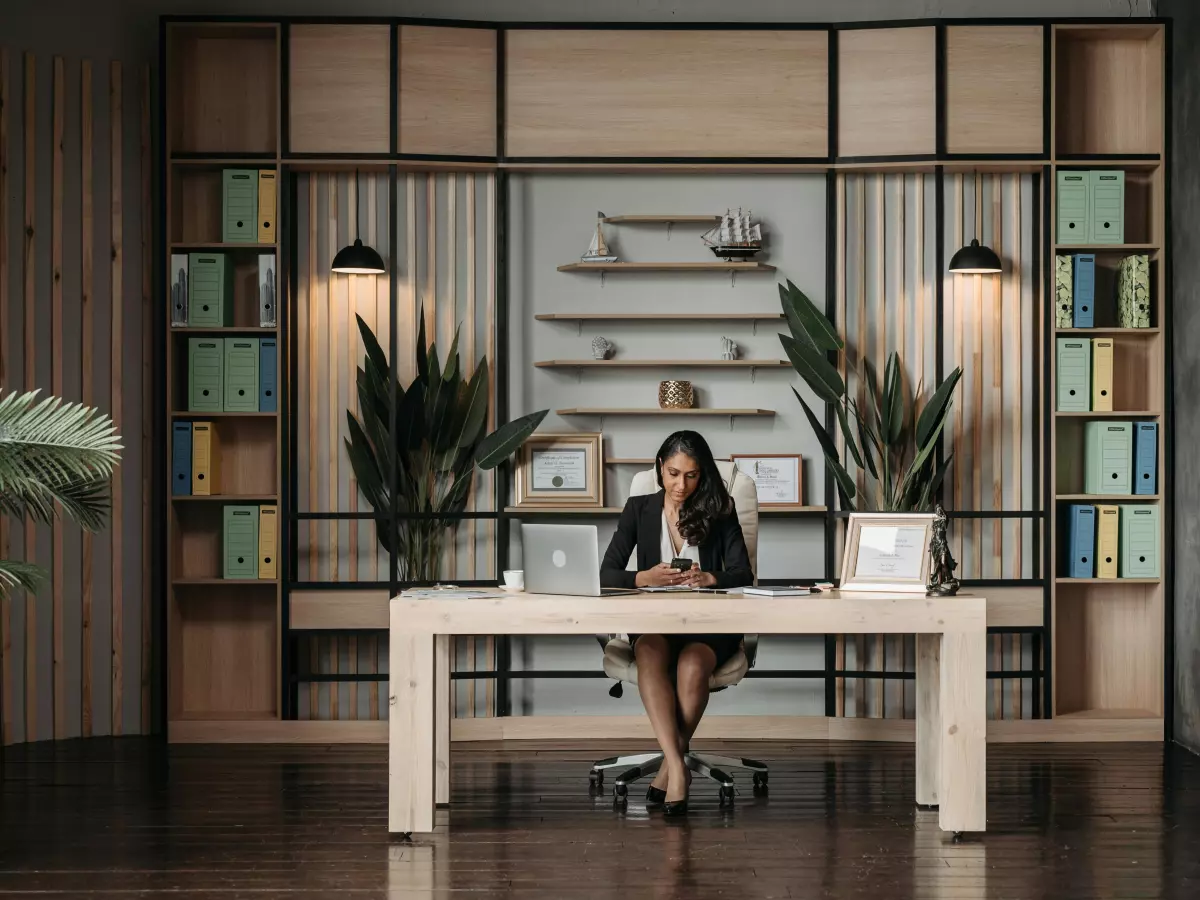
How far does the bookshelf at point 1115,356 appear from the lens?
5.52 metres

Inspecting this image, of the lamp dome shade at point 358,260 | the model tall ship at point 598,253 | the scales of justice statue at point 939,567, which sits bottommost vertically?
the scales of justice statue at point 939,567

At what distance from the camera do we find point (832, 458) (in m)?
5.35

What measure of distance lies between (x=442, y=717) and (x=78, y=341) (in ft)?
8.35

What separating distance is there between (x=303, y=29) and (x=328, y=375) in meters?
1.47

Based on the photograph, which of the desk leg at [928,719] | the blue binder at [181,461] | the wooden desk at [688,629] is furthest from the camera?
the blue binder at [181,461]

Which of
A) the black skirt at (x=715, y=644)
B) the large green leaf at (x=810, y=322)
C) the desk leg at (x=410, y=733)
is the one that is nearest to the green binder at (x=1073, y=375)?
the large green leaf at (x=810, y=322)

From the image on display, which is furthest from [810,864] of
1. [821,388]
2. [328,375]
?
[328,375]

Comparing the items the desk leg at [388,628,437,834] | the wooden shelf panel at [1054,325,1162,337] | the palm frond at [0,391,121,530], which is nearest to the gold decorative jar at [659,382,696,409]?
the wooden shelf panel at [1054,325,1162,337]

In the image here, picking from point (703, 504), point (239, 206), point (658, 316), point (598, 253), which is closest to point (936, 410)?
point (658, 316)

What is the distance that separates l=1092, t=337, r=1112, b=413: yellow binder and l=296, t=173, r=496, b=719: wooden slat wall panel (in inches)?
103

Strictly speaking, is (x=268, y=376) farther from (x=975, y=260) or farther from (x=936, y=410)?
(x=975, y=260)

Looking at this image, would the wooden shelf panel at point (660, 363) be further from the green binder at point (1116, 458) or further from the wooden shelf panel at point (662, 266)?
the green binder at point (1116, 458)

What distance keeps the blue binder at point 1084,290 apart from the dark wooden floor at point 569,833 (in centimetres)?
180

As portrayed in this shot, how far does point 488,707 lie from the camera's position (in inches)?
222
